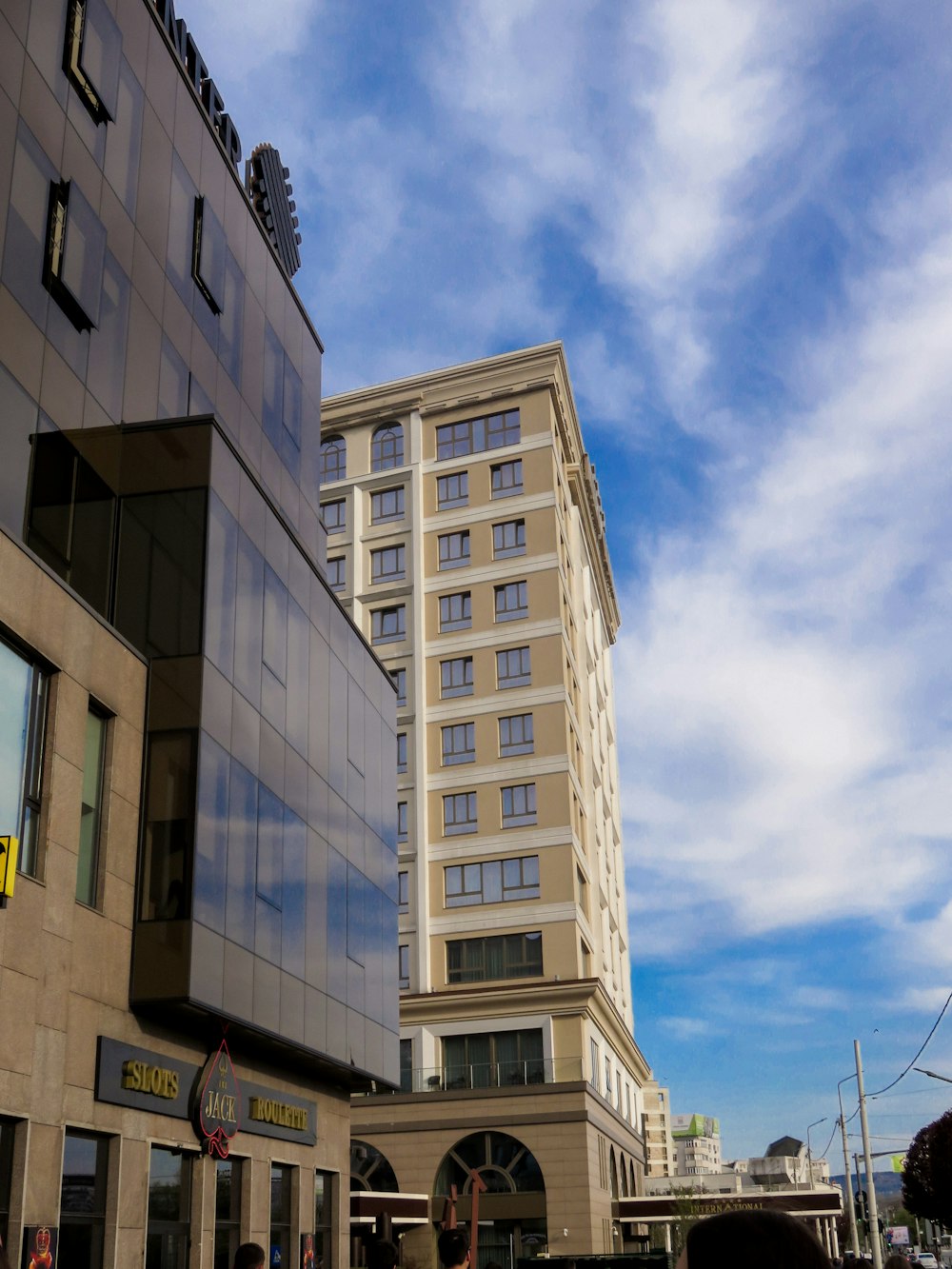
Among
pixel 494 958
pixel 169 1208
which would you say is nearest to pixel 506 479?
pixel 494 958

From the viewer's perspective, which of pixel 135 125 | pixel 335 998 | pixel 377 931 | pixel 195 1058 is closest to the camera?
pixel 195 1058

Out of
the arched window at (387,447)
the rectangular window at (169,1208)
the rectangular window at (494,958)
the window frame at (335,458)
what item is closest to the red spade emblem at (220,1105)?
the rectangular window at (169,1208)

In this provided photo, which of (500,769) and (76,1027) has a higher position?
(500,769)

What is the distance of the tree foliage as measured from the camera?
74812 millimetres

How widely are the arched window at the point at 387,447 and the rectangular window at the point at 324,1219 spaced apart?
39928 mm

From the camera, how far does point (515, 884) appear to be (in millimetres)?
53281

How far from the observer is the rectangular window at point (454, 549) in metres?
59.6

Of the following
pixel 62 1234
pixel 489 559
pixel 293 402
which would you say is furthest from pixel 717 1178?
pixel 62 1234

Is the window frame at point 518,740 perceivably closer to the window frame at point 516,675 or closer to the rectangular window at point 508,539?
the window frame at point 516,675

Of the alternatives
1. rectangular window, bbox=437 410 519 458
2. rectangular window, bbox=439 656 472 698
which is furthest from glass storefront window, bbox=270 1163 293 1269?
rectangular window, bbox=437 410 519 458

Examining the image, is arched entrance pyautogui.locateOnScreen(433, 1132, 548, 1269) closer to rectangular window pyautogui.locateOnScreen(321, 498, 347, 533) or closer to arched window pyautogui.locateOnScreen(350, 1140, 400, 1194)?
arched window pyautogui.locateOnScreen(350, 1140, 400, 1194)

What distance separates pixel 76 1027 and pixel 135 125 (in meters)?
14.4

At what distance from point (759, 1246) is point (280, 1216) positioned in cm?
2401

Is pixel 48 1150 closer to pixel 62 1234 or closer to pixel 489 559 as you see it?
pixel 62 1234
